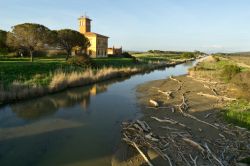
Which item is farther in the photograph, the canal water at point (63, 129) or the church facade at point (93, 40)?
the church facade at point (93, 40)

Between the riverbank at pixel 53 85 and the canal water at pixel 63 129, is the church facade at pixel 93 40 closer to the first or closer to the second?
the riverbank at pixel 53 85

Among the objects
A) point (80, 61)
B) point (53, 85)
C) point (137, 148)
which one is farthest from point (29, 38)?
point (137, 148)

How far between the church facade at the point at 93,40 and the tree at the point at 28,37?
26.6 m

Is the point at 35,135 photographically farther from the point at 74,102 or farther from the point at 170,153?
the point at 74,102

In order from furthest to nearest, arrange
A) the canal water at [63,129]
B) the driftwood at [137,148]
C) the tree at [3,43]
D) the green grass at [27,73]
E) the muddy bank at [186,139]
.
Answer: the tree at [3,43] → the green grass at [27,73] → the canal water at [63,129] → the muddy bank at [186,139] → the driftwood at [137,148]

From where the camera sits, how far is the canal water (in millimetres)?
10227

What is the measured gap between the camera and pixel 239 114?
14227 millimetres

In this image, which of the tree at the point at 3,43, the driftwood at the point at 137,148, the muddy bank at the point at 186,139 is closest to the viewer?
the driftwood at the point at 137,148

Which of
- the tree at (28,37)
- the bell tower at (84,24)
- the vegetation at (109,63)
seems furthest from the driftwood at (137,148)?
the bell tower at (84,24)

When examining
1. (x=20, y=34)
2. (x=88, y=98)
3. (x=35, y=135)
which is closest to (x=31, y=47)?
(x=20, y=34)

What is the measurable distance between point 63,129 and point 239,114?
28.0 ft

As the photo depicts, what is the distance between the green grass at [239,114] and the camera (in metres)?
13.0

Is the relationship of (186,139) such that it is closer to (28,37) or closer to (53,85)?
(53,85)

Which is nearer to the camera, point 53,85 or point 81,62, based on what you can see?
point 53,85
